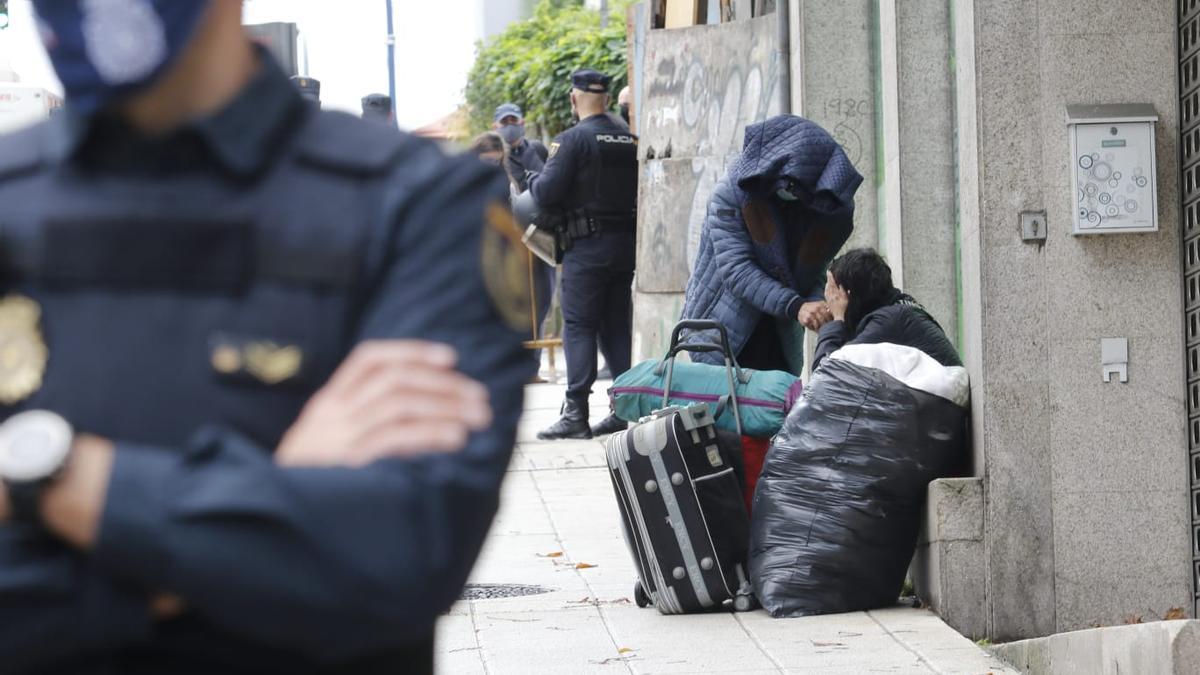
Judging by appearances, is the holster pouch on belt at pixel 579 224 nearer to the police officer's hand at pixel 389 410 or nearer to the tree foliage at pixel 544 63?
the tree foliage at pixel 544 63

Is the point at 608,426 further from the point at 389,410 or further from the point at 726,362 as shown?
the point at 389,410

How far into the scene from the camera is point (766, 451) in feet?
23.4

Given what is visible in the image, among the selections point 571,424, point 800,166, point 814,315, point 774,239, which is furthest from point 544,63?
point 814,315

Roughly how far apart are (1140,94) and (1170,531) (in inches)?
57.8

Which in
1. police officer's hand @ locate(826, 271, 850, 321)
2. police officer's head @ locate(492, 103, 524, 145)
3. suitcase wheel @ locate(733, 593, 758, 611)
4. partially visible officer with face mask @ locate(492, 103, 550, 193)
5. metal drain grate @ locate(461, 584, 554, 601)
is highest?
police officer's head @ locate(492, 103, 524, 145)

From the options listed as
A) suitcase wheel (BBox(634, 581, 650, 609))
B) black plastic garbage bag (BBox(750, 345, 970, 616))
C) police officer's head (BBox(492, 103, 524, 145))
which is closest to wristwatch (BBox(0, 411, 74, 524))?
black plastic garbage bag (BBox(750, 345, 970, 616))

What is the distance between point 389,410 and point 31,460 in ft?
0.84

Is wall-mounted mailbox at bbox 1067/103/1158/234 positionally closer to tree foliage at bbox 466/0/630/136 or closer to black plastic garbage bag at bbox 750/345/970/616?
black plastic garbage bag at bbox 750/345/970/616

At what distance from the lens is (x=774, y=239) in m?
7.68

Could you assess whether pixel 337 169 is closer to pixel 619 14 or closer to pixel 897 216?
pixel 897 216

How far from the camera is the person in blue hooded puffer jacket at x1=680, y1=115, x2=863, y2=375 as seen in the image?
7.53 m

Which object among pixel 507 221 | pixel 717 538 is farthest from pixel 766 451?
pixel 507 221

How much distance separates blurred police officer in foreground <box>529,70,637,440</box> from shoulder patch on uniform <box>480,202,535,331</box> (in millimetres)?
9900

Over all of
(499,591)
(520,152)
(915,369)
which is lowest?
(499,591)
